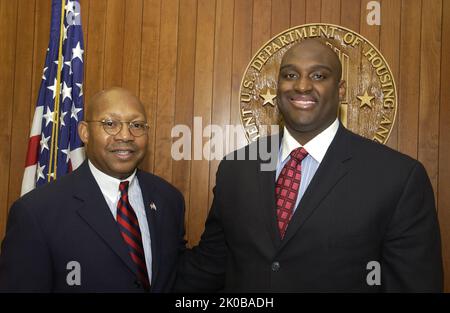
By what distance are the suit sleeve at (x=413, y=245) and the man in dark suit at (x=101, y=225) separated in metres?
0.97

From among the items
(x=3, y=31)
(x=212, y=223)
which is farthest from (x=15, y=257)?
(x=3, y=31)

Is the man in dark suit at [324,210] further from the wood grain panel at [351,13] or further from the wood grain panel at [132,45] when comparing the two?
the wood grain panel at [132,45]

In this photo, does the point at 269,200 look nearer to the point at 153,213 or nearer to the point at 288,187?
the point at 288,187

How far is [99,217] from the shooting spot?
77.0 inches

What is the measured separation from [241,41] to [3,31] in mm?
1770

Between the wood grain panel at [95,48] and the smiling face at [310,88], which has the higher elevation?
the wood grain panel at [95,48]

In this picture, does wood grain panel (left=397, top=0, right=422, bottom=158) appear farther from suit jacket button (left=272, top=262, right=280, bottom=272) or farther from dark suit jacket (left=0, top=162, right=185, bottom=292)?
dark suit jacket (left=0, top=162, right=185, bottom=292)

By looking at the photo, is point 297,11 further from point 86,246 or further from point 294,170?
point 86,246

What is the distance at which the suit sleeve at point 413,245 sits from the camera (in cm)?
178

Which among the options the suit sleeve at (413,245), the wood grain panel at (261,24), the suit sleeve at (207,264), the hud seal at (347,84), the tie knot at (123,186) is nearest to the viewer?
the suit sleeve at (413,245)

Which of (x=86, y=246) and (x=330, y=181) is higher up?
(x=330, y=181)

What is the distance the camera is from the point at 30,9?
3.42 metres

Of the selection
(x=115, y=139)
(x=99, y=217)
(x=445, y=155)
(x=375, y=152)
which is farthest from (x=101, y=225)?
(x=445, y=155)

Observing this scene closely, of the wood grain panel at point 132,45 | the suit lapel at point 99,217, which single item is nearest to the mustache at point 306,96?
the suit lapel at point 99,217
